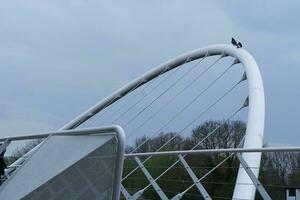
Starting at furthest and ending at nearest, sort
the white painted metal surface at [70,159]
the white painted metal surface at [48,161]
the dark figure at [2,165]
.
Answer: the dark figure at [2,165], the white painted metal surface at [48,161], the white painted metal surface at [70,159]

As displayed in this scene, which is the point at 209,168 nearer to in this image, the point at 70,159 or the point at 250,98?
the point at 70,159

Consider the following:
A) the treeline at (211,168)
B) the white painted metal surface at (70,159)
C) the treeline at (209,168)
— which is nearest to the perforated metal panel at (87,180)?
the white painted metal surface at (70,159)

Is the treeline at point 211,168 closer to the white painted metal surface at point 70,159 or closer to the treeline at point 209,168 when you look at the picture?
the treeline at point 209,168

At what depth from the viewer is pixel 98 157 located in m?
2.19

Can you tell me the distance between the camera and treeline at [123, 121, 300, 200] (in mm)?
7078

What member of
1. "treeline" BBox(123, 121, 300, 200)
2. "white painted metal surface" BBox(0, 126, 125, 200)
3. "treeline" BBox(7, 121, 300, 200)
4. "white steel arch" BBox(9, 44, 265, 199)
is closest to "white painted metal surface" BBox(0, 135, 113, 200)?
"white painted metal surface" BBox(0, 126, 125, 200)

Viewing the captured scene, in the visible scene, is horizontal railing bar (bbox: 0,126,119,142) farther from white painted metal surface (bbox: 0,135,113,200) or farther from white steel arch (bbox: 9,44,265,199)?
white steel arch (bbox: 9,44,265,199)

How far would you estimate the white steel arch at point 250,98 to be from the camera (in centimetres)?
928

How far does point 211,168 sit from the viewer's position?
6.98 metres

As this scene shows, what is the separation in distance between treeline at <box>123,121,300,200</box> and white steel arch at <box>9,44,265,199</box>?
27cm

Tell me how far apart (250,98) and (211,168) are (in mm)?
7596

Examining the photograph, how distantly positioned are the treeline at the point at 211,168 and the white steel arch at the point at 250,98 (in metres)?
0.27

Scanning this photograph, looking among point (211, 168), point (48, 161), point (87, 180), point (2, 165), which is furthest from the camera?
point (211, 168)

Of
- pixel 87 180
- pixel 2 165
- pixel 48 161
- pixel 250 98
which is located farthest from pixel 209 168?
pixel 250 98
